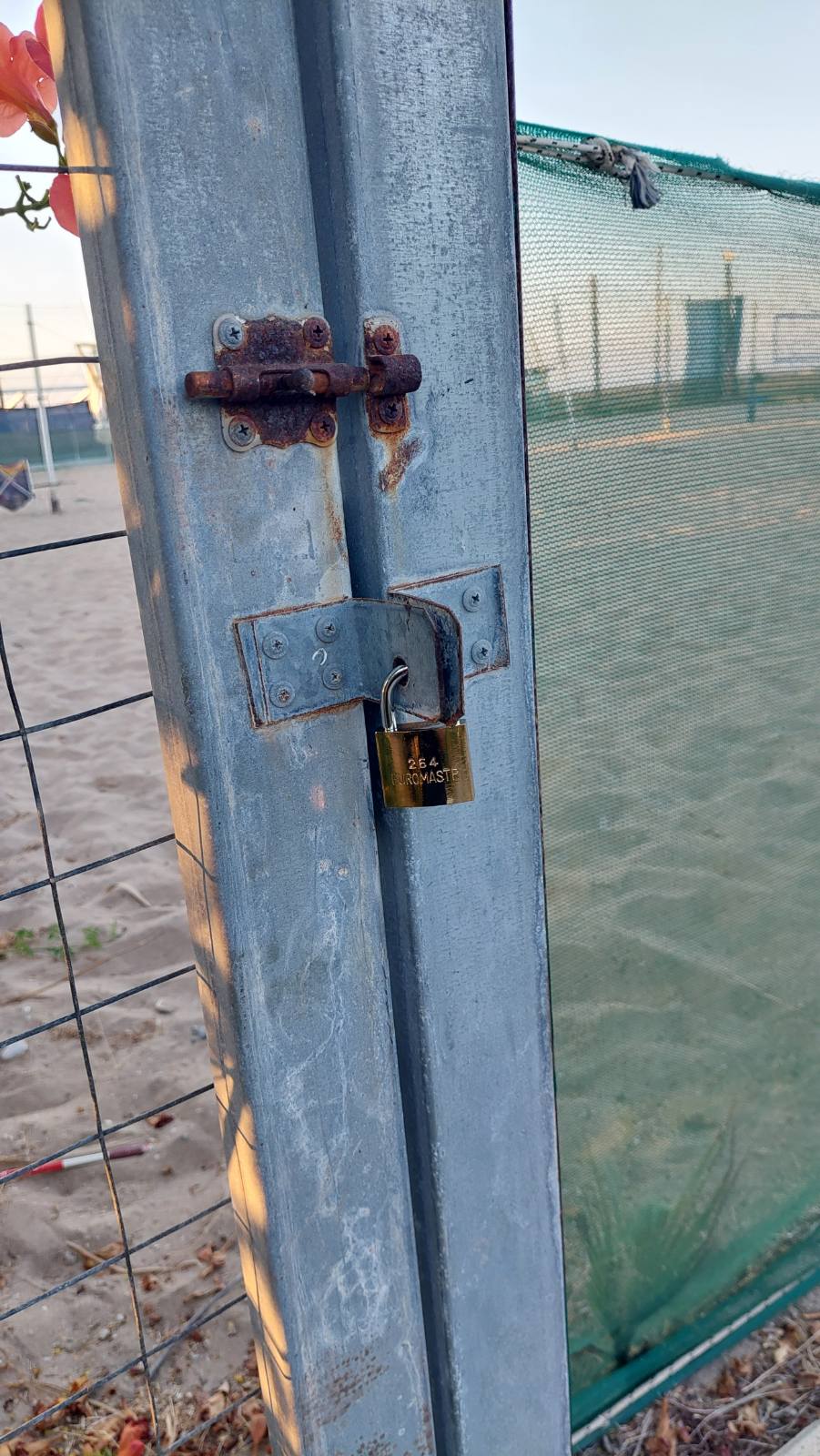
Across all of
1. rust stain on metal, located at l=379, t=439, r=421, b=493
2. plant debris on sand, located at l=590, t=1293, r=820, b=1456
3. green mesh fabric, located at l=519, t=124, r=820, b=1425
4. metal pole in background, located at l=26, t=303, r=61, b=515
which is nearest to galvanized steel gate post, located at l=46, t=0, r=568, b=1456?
rust stain on metal, located at l=379, t=439, r=421, b=493

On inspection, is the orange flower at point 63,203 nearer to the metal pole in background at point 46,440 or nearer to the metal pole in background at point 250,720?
the metal pole in background at point 250,720

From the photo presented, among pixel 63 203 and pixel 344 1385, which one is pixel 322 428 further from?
pixel 344 1385

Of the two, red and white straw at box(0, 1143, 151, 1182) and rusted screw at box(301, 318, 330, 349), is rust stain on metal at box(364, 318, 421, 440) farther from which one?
red and white straw at box(0, 1143, 151, 1182)

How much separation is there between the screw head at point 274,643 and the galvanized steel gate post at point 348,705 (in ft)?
0.09

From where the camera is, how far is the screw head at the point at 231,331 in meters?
0.86

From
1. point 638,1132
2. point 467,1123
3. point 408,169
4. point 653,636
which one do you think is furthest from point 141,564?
point 638,1132

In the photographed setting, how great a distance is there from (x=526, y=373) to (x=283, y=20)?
1.64ft

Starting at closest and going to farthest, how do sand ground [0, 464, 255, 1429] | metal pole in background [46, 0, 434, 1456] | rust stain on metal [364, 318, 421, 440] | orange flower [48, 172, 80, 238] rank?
metal pole in background [46, 0, 434, 1456], rust stain on metal [364, 318, 421, 440], orange flower [48, 172, 80, 238], sand ground [0, 464, 255, 1429]

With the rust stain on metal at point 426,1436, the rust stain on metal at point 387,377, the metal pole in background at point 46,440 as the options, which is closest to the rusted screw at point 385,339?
the rust stain on metal at point 387,377

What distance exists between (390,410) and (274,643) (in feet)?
0.76

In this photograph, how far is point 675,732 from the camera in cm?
160

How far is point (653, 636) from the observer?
1.51 meters

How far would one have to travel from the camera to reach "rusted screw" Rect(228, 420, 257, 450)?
2.89ft

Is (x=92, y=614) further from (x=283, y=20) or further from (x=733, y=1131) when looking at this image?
(x=283, y=20)
